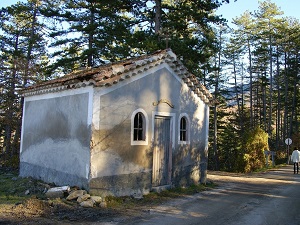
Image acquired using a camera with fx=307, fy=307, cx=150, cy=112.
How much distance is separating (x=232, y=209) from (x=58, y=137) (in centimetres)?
613

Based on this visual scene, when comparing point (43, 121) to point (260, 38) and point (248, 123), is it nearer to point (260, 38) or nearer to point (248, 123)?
point (248, 123)

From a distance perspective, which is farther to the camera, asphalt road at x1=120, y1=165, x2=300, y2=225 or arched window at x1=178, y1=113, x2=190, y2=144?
arched window at x1=178, y1=113, x2=190, y2=144

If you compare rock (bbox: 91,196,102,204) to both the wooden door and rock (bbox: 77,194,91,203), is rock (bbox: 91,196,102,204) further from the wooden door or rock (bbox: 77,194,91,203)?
the wooden door

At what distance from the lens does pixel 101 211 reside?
8.14 m

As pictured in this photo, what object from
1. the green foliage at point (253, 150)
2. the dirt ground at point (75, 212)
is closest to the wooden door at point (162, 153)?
the dirt ground at point (75, 212)

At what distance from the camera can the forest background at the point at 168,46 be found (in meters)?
17.9

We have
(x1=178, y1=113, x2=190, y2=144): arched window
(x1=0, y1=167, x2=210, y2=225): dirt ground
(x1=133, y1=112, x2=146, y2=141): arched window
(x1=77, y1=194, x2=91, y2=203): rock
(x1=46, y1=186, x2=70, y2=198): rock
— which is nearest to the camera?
(x1=0, y1=167, x2=210, y2=225): dirt ground

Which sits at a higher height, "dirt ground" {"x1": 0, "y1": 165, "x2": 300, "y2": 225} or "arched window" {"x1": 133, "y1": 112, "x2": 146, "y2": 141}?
"arched window" {"x1": 133, "y1": 112, "x2": 146, "y2": 141}

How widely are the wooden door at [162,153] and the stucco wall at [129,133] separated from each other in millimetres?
235

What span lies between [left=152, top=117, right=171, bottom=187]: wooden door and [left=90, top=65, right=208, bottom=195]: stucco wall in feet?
0.77

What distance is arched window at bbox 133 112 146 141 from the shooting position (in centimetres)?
1030

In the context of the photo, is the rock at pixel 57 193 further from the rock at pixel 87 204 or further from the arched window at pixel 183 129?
the arched window at pixel 183 129

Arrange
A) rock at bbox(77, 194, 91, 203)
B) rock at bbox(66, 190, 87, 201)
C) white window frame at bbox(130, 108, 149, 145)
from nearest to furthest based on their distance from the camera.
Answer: rock at bbox(77, 194, 91, 203) < rock at bbox(66, 190, 87, 201) < white window frame at bbox(130, 108, 149, 145)

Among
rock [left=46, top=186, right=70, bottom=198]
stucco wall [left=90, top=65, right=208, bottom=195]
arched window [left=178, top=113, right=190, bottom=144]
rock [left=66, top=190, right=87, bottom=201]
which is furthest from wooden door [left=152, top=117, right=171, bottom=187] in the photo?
rock [left=46, top=186, right=70, bottom=198]
